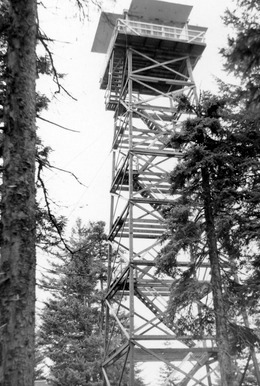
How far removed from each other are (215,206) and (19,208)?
5.45 m

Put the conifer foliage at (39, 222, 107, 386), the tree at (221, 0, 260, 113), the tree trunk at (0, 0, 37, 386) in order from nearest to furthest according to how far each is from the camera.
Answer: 1. the tree trunk at (0, 0, 37, 386)
2. the tree at (221, 0, 260, 113)
3. the conifer foliage at (39, 222, 107, 386)

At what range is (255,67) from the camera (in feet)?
19.0

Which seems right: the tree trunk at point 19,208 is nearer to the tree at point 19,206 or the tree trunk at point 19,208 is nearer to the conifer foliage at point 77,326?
the tree at point 19,206

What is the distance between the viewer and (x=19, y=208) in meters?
3.09

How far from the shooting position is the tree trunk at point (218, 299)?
6273 millimetres

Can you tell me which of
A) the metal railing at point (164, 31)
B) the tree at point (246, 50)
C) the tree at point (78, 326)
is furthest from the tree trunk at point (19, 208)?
the tree at point (78, 326)

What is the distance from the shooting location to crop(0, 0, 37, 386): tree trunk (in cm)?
269

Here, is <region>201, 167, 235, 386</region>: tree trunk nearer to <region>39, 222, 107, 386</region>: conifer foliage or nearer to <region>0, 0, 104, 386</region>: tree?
<region>0, 0, 104, 386</region>: tree

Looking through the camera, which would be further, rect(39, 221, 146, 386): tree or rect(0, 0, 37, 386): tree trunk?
rect(39, 221, 146, 386): tree

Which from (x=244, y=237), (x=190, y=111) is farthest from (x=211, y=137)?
(x=244, y=237)

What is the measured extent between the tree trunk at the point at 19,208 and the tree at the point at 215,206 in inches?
180

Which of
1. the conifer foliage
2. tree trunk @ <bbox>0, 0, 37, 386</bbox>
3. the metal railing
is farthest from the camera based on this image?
the conifer foliage

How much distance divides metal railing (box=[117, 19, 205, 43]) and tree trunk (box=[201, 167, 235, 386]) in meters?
Result: 8.69

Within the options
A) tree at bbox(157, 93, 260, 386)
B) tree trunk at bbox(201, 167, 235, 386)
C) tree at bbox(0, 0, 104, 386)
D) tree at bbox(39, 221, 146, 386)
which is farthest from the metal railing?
tree at bbox(0, 0, 104, 386)
